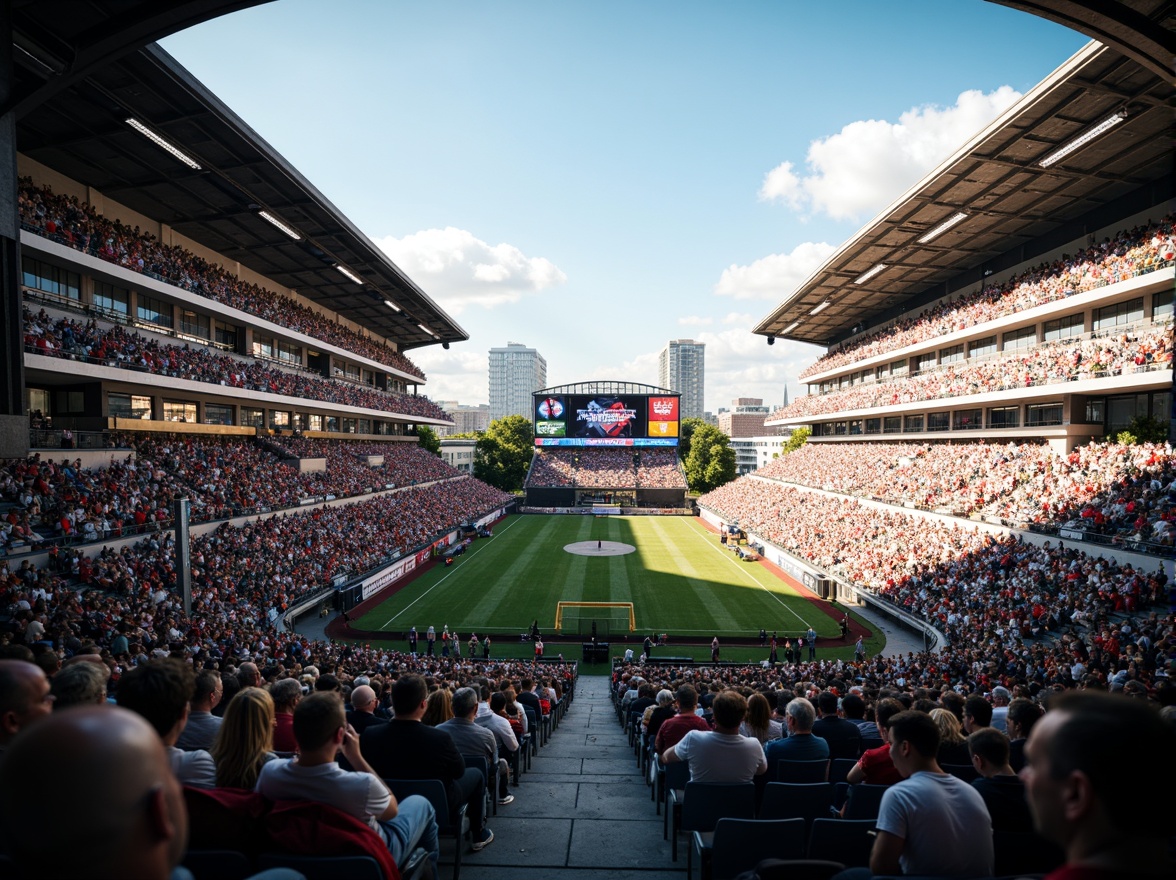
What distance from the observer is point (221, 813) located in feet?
10.6

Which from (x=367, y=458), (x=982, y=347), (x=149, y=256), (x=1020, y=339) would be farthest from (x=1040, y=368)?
(x=367, y=458)

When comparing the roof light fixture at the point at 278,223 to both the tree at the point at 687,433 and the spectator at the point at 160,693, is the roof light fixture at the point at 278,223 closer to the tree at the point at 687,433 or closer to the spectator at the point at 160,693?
the spectator at the point at 160,693

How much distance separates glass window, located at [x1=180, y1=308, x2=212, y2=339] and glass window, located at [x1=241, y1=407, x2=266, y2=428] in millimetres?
5268

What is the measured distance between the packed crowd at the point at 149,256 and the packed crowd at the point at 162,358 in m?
2.81

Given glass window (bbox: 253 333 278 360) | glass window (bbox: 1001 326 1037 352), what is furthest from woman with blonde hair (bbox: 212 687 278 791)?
glass window (bbox: 1001 326 1037 352)

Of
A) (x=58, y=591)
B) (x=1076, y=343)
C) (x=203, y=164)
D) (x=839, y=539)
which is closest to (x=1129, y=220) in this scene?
(x=1076, y=343)

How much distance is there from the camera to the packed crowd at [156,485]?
18.2 m

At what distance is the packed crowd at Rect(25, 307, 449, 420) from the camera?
20531mm

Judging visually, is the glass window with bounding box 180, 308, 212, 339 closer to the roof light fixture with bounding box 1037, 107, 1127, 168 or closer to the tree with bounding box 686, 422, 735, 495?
the roof light fixture with bounding box 1037, 107, 1127, 168

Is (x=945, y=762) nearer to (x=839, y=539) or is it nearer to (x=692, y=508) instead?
(x=839, y=539)

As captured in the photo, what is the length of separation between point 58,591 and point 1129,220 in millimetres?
44022

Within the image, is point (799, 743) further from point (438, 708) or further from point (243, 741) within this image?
point (243, 741)

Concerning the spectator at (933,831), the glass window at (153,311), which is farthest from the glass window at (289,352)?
the spectator at (933,831)

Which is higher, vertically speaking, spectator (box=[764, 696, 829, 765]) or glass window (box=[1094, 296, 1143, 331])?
glass window (box=[1094, 296, 1143, 331])
